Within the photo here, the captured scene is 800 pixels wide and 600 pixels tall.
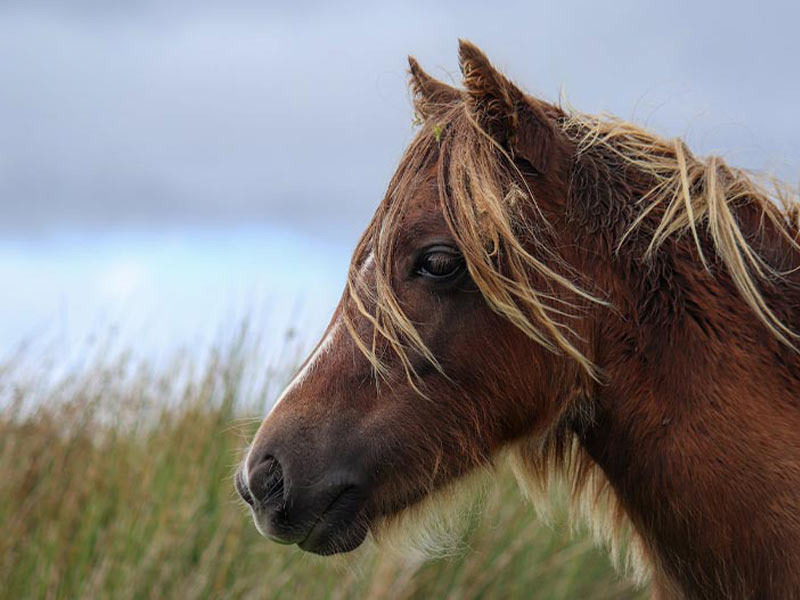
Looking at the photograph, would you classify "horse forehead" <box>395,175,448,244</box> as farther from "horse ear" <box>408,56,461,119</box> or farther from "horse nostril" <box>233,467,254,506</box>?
"horse nostril" <box>233,467,254,506</box>

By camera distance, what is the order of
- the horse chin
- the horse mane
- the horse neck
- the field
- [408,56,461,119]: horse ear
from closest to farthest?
the horse neck
the horse mane
the horse chin
[408,56,461,119]: horse ear
the field

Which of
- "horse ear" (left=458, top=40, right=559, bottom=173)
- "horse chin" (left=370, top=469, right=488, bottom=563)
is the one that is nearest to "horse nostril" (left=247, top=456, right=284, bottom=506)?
"horse chin" (left=370, top=469, right=488, bottom=563)

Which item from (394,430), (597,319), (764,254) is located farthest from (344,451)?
(764,254)

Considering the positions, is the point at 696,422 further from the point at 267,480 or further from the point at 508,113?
the point at 267,480

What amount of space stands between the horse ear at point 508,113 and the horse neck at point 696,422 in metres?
0.27

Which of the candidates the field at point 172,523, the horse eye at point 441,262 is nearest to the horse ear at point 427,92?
the horse eye at point 441,262

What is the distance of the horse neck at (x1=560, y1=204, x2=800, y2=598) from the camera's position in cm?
235

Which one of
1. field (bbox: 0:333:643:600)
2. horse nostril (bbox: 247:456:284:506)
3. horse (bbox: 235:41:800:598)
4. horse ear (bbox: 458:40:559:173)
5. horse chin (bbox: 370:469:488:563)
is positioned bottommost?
field (bbox: 0:333:643:600)

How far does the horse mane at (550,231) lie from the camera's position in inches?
98.9

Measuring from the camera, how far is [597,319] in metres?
2.53

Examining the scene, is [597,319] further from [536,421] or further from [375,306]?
[375,306]

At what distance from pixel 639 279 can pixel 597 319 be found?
6.3 inches

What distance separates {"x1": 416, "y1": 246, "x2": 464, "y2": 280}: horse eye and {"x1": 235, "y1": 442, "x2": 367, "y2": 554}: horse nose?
1.87ft

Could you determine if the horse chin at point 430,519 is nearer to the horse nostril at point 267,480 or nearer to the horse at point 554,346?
the horse at point 554,346
